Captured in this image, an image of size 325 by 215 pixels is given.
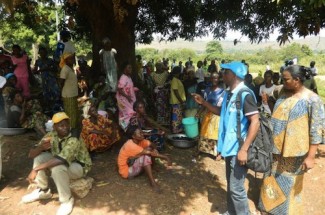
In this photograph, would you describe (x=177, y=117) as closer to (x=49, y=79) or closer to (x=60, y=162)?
(x=49, y=79)

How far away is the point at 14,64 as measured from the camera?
7.91m

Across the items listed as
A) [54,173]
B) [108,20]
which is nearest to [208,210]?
[54,173]

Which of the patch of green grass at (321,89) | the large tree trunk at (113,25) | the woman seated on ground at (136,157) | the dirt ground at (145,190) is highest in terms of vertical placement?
the large tree trunk at (113,25)

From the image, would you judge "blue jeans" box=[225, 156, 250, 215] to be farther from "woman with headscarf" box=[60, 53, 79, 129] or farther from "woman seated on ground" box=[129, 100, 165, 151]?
"woman with headscarf" box=[60, 53, 79, 129]

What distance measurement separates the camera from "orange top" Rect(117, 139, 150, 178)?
4688 millimetres

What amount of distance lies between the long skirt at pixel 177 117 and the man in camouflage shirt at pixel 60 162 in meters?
3.21

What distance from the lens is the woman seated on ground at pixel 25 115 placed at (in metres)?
6.20

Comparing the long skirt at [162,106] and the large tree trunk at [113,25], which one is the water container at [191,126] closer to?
the long skirt at [162,106]

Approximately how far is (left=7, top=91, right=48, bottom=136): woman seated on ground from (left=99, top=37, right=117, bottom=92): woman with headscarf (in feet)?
5.54

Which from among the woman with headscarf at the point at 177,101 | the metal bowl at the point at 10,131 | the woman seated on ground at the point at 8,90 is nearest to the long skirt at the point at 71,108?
the metal bowl at the point at 10,131

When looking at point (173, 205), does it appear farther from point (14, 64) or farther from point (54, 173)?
point (14, 64)

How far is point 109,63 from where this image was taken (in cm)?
716

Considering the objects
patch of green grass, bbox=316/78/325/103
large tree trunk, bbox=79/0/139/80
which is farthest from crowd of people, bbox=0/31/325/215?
patch of green grass, bbox=316/78/325/103

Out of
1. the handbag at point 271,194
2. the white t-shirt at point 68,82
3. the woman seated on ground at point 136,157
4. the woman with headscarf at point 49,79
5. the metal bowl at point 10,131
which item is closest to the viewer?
the handbag at point 271,194
